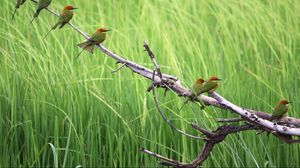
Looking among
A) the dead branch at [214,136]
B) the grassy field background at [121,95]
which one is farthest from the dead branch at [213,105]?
the grassy field background at [121,95]

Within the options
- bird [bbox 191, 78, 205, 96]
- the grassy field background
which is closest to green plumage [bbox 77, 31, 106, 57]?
bird [bbox 191, 78, 205, 96]

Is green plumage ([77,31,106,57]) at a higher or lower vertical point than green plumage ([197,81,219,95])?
higher

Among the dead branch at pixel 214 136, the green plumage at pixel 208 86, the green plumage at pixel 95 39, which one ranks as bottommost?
the dead branch at pixel 214 136

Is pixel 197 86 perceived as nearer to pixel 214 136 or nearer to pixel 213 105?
pixel 213 105

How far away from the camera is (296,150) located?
3.37 metres

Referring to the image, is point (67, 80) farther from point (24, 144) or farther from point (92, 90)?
point (24, 144)

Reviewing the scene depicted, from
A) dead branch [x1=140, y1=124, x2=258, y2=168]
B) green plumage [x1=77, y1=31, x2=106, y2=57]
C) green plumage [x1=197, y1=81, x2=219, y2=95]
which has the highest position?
green plumage [x1=77, y1=31, x2=106, y2=57]

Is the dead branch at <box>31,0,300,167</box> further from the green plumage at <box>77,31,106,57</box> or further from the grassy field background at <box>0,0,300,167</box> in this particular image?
the grassy field background at <box>0,0,300,167</box>

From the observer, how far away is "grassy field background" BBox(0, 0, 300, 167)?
3252 millimetres

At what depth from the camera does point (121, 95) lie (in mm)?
3385

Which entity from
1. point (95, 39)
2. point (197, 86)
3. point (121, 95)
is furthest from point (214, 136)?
point (121, 95)

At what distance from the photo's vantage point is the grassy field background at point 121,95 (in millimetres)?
3252

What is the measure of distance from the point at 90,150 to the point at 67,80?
1.65ft

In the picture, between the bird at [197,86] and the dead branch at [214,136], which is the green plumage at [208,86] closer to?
the bird at [197,86]
